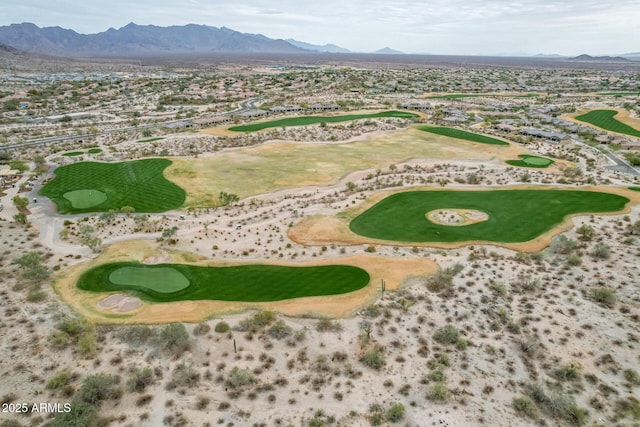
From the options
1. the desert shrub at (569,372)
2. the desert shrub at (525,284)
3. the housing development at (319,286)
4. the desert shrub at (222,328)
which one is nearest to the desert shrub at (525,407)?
the housing development at (319,286)

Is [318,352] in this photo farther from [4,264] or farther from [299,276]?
[4,264]

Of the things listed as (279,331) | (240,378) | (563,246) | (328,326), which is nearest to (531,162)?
(563,246)

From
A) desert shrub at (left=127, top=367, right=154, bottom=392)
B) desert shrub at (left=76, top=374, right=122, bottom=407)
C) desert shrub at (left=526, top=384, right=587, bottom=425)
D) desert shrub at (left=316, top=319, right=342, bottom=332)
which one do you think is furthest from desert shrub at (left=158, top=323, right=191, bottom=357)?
desert shrub at (left=526, top=384, right=587, bottom=425)

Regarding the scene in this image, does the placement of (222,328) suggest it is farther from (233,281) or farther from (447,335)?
(447,335)

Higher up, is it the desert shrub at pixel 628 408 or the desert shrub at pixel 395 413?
the desert shrub at pixel 628 408

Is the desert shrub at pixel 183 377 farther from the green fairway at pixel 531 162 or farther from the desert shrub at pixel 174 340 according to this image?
the green fairway at pixel 531 162

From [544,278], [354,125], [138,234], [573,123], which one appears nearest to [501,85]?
[573,123]

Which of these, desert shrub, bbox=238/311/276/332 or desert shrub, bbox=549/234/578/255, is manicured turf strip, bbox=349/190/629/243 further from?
desert shrub, bbox=238/311/276/332
